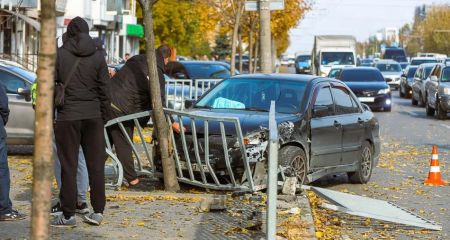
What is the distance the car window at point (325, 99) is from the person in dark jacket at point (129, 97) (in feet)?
6.93

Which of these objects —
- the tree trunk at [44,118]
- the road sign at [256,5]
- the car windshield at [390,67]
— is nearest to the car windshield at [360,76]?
the road sign at [256,5]

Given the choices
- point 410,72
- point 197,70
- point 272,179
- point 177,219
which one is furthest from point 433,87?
point 272,179

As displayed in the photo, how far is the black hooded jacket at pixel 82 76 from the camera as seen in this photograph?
890 cm

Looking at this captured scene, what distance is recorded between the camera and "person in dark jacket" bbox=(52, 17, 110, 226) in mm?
8898

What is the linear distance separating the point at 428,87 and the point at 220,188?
23249mm

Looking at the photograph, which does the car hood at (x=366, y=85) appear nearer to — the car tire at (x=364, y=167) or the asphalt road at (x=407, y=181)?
the asphalt road at (x=407, y=181)

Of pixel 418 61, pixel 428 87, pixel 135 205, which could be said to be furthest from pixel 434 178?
pixel 418 61

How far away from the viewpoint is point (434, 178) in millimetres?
14172

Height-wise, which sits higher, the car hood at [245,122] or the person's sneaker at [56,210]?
the car hood at [245,122]

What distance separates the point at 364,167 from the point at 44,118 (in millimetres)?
9706

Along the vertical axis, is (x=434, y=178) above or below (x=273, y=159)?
below

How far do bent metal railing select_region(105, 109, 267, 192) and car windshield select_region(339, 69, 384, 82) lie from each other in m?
23.4

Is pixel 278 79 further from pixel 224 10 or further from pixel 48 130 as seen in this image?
pixel 224 10

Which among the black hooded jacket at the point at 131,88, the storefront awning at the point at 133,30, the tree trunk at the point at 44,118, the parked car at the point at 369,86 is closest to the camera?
the tree trunk at the point at 44,118
